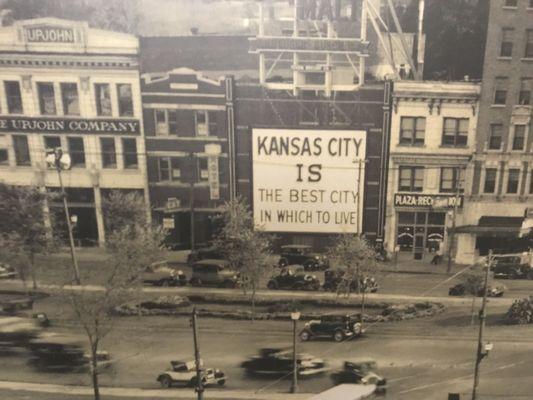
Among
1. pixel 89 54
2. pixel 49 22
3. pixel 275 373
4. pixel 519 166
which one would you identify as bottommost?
pixel 275 373

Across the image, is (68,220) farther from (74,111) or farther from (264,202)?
(264,202)

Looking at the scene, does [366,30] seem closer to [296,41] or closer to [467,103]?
[296,41]

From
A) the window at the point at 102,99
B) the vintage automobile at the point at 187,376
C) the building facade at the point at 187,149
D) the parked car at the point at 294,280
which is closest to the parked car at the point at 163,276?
the building facade at the point at 187,149

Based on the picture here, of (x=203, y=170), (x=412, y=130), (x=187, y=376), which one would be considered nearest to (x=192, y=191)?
(x=203, y=170)

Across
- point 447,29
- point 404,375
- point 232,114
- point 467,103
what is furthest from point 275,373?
point 447,29

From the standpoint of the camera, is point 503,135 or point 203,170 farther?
point 203,170

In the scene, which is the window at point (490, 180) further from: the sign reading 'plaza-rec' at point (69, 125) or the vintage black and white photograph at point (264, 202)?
the sign reading 'plaza-rec' at point (69, 125)

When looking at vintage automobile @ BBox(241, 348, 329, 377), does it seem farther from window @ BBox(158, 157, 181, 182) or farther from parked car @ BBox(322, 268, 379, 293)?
window @ BBox(158, 157, 181, 182)

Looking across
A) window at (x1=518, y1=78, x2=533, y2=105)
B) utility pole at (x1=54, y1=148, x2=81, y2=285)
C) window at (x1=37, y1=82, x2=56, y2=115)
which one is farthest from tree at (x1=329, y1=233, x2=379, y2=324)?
window at (x1=37, y1=82, x2=56, y2=115)
